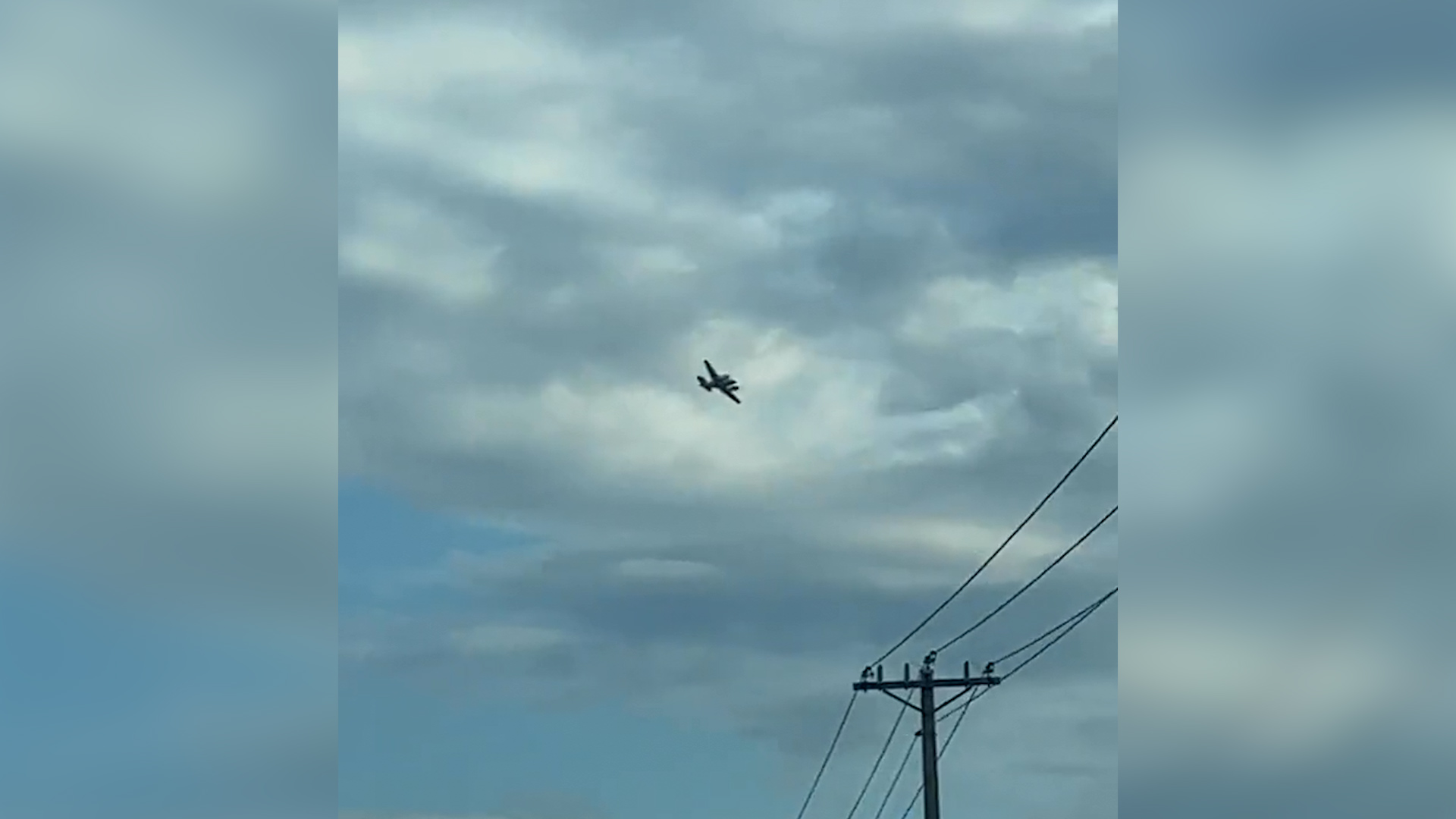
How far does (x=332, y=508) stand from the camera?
13.4 metres

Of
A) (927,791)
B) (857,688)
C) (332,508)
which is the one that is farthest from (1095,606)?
(332,508)

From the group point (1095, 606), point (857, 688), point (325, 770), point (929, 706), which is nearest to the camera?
point (325, 770)

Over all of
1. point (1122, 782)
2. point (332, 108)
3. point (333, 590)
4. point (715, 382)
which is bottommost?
point (1122, 782)

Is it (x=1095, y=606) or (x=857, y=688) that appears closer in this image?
(x=1095, y=606)

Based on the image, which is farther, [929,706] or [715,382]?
[715,382]

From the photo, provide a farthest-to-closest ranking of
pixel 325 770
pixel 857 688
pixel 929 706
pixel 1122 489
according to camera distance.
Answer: pixel 857 688, pixel 929 706, pixel 325 770, pixel 1122 489

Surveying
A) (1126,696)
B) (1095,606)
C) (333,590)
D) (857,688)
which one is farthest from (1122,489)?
(857,688)

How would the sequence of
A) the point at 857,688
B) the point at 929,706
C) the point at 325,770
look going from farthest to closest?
the point at 857,688 < the point at 929,706 < the point at 325,770

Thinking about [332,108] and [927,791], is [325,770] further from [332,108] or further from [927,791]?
[927,791]

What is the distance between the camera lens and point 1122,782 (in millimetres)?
11688

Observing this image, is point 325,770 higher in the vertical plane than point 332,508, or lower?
lower

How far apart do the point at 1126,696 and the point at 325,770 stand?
4.68 metres

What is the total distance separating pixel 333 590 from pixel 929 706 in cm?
3312

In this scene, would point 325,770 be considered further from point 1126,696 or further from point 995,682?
point 995,682
